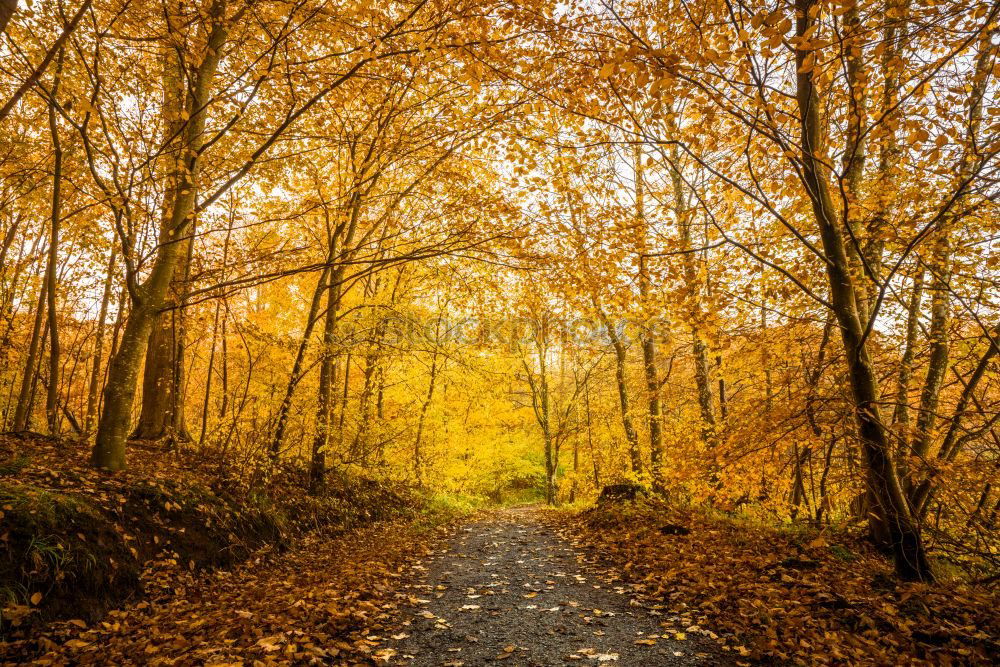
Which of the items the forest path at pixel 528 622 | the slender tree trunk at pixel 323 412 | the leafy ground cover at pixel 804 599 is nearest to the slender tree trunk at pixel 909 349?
the leafy ground cover at pixel 804 599

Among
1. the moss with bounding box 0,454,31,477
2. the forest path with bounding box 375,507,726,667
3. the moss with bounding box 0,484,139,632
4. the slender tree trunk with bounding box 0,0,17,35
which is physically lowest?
the forest path with bounding box 375,507,726,667

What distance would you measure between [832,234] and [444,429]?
14.8 metres

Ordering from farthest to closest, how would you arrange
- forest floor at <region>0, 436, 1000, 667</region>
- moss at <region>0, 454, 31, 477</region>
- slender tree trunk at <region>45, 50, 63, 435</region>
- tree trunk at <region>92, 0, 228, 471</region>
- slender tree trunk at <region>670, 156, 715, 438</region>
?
slender tree trunk at <region>45, 50, 63, 435</region>
slender tree trunk at <region>670, 156, 715, 438</region>
tree trunk at <region>92, 0, 228, 471</region>
moss at <region>0, 454, 31, 477</region>
forest floor at <region>0, 436, 1000, 667</region>

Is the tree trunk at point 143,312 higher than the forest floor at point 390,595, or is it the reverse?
the tree trunk at point 143,312

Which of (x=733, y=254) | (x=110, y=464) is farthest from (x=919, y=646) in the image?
(x=110, y=464)

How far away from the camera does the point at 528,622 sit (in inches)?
184

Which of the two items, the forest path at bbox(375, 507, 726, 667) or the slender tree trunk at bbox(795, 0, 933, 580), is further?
the slender tree trunk at bbox(795, 0, 933, 580)

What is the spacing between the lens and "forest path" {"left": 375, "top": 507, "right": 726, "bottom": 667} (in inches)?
154

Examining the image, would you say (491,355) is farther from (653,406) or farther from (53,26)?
(53,26)

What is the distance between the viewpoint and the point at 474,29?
5961 mm

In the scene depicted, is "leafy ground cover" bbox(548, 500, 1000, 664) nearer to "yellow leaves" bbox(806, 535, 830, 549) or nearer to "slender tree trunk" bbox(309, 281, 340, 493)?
"yellow leaves" bbox(806, 535, 830, 549)

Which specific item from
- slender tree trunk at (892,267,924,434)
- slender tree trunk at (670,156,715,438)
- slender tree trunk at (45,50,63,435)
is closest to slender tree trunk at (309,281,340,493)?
slender tree trunk at (45,50,63,435)

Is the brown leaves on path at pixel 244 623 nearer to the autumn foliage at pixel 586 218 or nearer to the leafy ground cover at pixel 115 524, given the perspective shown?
the leafy ground cover at pixel 115 524

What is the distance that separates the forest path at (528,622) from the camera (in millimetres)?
3900
